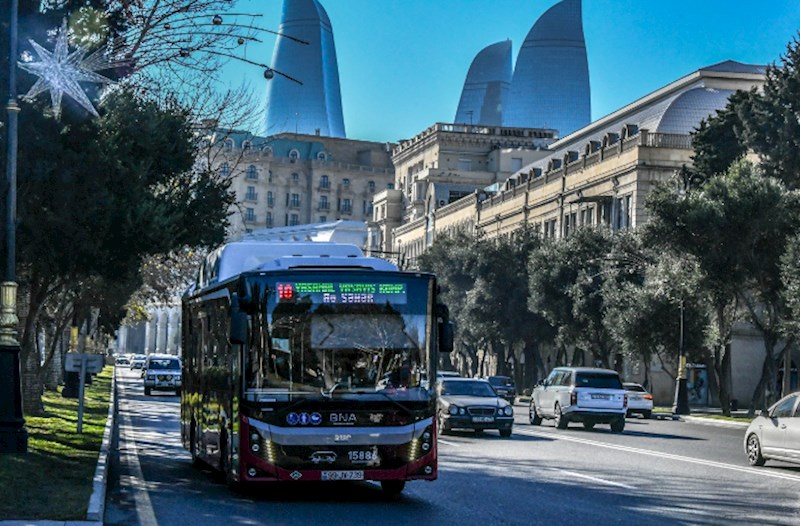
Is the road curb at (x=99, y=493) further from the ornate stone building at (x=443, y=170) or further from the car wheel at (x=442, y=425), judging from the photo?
the ornate stone building at (x=443, y=170)

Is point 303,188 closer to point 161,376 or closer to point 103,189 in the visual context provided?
point 161,376

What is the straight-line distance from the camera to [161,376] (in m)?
64.6

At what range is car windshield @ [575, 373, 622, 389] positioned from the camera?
124 ft

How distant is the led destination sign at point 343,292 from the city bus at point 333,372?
0.04ft

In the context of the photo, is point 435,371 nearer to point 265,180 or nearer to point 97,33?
point 97,33

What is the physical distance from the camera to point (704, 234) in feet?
153

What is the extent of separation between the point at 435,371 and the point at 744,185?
32.1 meters

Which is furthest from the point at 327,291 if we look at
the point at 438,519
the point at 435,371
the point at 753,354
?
the point at 753,354

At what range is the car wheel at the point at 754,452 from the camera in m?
25.2

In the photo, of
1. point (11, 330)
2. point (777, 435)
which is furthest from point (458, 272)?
point (11, 330)

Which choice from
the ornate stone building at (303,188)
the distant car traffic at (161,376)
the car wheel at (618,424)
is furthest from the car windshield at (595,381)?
the ornate stone building at (303,188)

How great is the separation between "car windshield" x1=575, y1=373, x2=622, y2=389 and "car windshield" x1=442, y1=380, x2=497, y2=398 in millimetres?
3638

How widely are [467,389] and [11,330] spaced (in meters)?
15.9

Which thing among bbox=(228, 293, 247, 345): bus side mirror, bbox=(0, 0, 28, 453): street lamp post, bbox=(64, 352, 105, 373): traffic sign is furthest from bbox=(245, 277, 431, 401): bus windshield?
bbox=(64, 352, 105, 373): traffic sign
